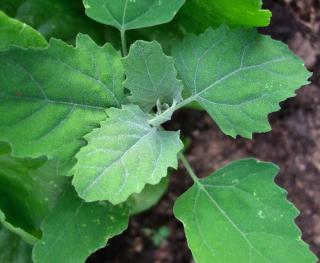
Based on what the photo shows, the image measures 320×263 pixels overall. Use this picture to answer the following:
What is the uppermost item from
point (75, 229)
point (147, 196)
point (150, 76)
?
point (150, 76)

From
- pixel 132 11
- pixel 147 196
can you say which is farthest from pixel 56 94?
pixel 147 196

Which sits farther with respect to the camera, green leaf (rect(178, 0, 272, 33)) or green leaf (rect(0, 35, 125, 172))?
green leaf (rect(178, 0, 272, 33))

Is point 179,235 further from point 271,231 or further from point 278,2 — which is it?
point 278,2

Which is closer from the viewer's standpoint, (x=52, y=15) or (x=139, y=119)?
(x=139, y=119)

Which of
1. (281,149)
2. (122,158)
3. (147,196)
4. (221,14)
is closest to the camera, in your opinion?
(122,158)

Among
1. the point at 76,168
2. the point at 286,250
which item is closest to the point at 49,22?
the point at 76,168

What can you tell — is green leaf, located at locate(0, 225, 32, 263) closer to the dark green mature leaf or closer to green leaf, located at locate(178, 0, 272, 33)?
the dark green mature leaf

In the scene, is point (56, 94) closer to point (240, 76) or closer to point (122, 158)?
point (122, 158)

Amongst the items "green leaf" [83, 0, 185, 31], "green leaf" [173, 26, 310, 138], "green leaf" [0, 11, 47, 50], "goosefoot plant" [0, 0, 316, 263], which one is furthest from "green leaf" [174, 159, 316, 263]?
→ "green leaf" [0, 11, 47, 50]
